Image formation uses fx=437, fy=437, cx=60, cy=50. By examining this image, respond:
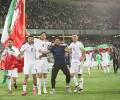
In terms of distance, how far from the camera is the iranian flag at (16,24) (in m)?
22.3

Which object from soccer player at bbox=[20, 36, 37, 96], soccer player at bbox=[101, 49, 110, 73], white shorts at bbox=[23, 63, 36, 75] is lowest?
white shorts at bbox=[23, 63, 36, 75]

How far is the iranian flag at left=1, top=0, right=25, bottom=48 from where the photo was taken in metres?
22.3

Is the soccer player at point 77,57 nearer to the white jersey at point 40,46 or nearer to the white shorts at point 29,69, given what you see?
the white jersey at point 40,46

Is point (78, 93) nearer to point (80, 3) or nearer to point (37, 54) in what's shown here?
point (37, 54)

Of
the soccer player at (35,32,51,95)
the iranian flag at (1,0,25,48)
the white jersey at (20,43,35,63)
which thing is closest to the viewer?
the soccer player at (35,32,51,95)

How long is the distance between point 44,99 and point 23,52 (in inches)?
113

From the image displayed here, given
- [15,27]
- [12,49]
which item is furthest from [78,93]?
[15,27]

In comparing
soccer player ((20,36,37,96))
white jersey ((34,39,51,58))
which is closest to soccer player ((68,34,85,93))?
white jersey ((34,39,51,58))

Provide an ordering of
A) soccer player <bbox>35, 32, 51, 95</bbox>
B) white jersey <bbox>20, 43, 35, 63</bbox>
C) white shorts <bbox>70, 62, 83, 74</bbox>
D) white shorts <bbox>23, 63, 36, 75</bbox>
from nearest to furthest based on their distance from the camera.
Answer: white shorts <bbox>23, 63, 36, 75</bbox>
soccer player <bbox>35, 32, 51, 95</bbox>
white jersey <bbox>20, 43, 35, 63</bbox>
white shorts <bbox>70, 62, 83, 74</bbox>

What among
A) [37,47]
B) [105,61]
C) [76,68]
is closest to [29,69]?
[37,47]

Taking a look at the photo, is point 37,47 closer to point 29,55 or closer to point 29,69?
point 29,55

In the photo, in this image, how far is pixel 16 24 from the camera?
22.9m

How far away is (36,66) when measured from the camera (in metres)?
17.3

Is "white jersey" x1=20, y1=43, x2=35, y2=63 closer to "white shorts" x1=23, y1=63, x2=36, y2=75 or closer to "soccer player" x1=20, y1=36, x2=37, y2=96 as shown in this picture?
"soccer player" x1=20, y1=36, x2=37, y2=96
